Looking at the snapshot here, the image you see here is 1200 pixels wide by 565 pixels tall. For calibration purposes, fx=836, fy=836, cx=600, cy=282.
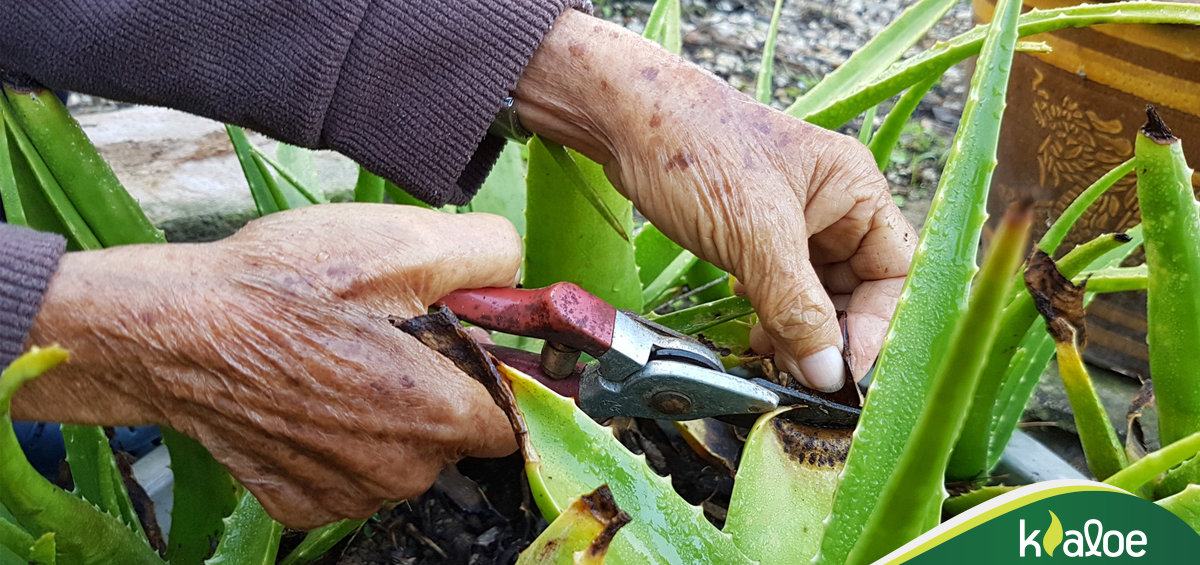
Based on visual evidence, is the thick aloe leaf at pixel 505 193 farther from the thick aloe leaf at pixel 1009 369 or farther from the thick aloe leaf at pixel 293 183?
the thick aloe leaf at pixel 1009 369

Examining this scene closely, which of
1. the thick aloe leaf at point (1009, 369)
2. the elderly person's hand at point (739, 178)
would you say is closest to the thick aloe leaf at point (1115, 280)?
the thick aloe leaf at point (1009, 369)

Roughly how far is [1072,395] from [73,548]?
2.25 feet

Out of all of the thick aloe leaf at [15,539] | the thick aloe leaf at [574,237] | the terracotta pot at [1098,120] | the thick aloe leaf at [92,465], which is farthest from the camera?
the terracotta pot at [1098,120]

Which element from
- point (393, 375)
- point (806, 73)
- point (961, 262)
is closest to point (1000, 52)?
point (961, 262)

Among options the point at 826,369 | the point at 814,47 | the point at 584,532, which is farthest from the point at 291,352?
the point at 814,47

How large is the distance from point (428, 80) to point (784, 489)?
45cm

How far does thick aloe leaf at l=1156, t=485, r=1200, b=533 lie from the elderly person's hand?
0.24 m

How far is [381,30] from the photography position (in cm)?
71

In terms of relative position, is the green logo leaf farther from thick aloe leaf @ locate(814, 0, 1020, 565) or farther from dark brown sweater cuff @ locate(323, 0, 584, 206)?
dark brown sweater cuff @ locate(323, 0, 584, 206)

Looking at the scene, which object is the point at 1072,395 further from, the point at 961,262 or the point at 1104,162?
the point at 1104,162

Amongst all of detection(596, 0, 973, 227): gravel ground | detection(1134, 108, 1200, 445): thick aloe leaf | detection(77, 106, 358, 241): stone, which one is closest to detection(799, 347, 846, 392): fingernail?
detection(1134, 108, 1200, 445): thick aloe leaf

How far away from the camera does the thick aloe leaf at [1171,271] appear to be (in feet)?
1.57

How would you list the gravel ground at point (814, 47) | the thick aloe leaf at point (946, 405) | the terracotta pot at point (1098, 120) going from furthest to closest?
the gravel ground at point (814, 47) < the terracotta pot at point (1098, 120) < the thick aloe leaf at point (946, 405)

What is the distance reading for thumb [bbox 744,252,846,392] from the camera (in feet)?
2.06
